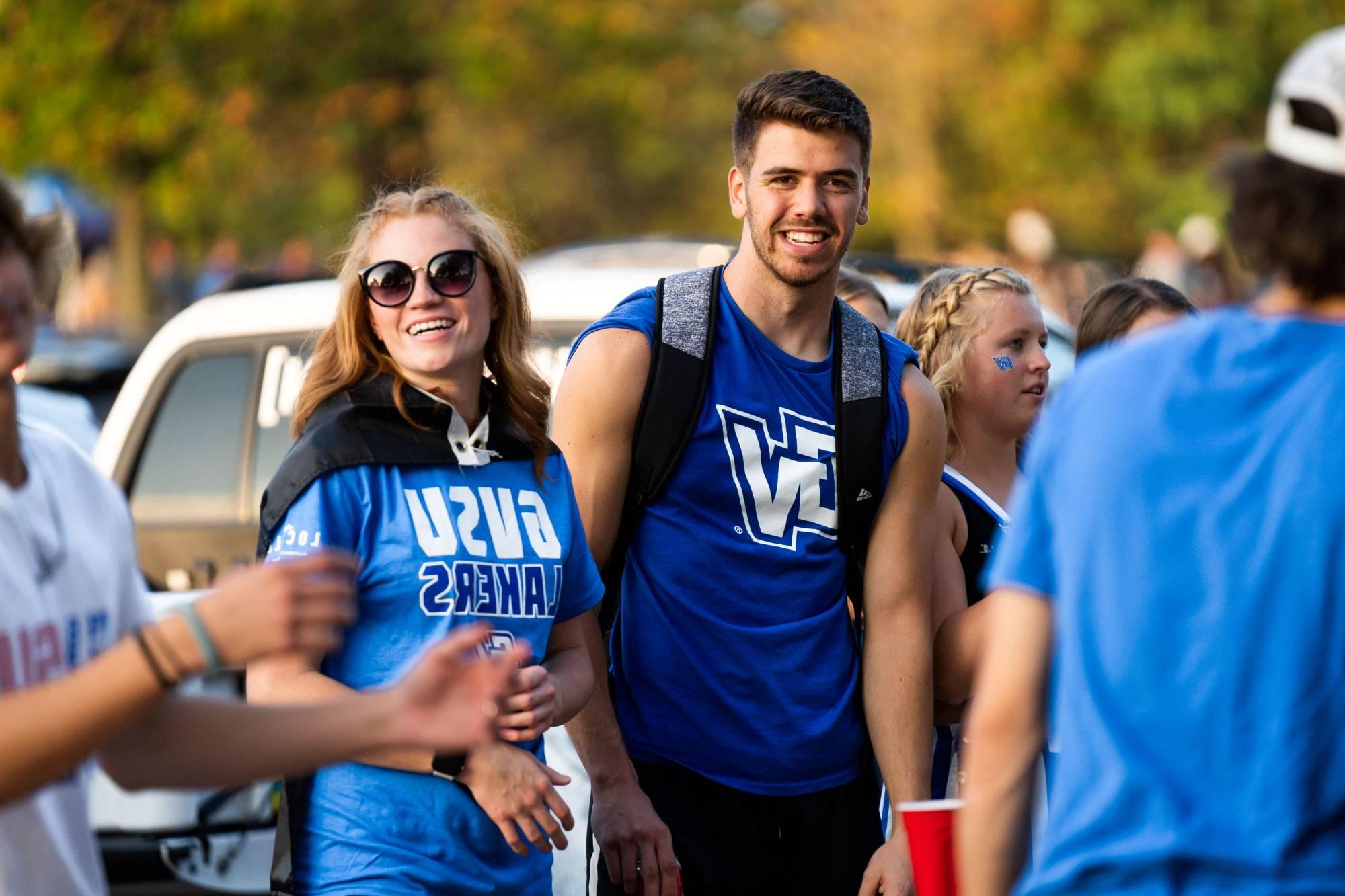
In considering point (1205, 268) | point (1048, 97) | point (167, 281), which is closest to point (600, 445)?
point (1205, 268)

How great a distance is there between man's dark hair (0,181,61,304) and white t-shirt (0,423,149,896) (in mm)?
207

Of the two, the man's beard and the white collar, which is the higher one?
the man's beard

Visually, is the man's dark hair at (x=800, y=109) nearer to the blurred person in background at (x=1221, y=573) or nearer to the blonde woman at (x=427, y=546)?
the blonde woman at (x=427, y=546)

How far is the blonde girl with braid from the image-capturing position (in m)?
4.04

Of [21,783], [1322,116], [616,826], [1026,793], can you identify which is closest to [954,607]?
[616,826]

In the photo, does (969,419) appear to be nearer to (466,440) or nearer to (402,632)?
(466,440)

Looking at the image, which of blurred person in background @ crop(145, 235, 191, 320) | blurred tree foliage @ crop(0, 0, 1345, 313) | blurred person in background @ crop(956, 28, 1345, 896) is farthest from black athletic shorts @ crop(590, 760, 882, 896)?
blurred person in background @ crop(145, 235, 191, 320)

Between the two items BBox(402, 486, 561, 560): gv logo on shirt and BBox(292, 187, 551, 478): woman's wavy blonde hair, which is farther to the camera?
BBox(292, 187, 551, 478): woman's wavy blonde hair

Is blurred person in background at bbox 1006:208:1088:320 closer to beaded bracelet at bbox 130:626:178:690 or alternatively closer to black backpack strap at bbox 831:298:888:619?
black backpack strap at bbox 831:298:888:619

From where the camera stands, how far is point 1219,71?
114 feet

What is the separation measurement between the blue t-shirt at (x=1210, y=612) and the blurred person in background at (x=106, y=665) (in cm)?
72

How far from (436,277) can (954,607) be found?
4.76 feet

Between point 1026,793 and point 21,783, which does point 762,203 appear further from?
point 21,783

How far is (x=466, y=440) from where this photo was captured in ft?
10.9
